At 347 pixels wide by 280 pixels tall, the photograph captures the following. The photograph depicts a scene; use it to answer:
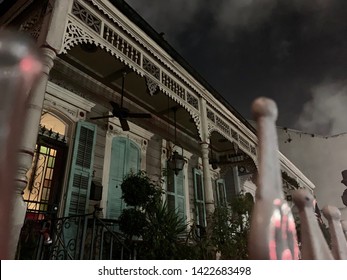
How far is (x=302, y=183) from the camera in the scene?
10.4 m

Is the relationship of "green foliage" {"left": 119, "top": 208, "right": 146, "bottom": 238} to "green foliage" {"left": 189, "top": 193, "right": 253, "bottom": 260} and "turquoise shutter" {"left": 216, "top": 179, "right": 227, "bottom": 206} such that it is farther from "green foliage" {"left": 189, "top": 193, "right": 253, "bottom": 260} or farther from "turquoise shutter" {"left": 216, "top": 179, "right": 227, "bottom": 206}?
"turquoise shutter" {"left": 216, "top": 179, "right": 227, "bottom": 206}

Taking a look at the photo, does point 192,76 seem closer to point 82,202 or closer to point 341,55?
point 341,55

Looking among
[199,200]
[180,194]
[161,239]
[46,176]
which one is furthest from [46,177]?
[199,200]

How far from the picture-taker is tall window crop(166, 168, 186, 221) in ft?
21.9

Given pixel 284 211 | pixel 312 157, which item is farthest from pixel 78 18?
pixel 312 157

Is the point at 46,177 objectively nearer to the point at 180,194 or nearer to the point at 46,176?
the point at 46,176

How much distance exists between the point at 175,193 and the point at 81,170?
2.82 meters

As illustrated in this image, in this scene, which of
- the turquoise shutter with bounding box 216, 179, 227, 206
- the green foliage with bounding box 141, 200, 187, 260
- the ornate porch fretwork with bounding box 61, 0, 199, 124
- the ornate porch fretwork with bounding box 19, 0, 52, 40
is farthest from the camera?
the turquoise shutter with bounding box 216, 179, 227, 206

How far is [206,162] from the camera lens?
15.5ft

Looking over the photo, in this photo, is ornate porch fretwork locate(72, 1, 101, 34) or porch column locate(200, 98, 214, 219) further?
porch column locate(200, 98, 214, 219)

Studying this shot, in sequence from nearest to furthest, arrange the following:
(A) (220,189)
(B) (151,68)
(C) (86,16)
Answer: (C) (86,16) < (B) (151,68) < (A) (220,189)

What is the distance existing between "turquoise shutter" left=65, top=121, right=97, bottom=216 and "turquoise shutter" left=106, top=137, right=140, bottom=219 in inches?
21.2

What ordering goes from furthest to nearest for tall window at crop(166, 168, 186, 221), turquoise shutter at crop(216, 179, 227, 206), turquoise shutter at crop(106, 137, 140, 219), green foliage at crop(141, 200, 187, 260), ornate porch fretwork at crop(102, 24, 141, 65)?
turquoise shutter at crop(216, 179, 227, 206) → tall window at crop(166, 168, 186, 221) → turquoise shutter at crop(106, 137, 140, 219) → ornate porch fretwork at crop(102, 24, 141, 65) → green foliage at crop(141, 200, 187, 260)

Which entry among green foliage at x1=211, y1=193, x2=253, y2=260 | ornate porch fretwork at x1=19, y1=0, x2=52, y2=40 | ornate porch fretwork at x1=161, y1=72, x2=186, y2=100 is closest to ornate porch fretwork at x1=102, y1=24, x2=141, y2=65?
ornate porch fretwork at x1=161, y1=72, x2=186, y2=100
